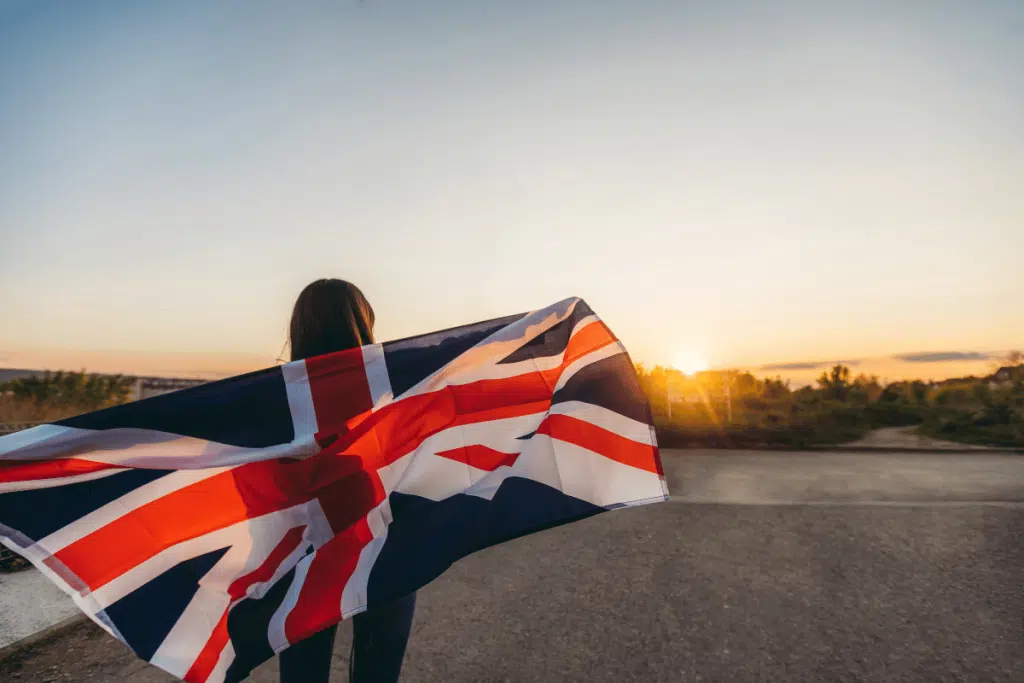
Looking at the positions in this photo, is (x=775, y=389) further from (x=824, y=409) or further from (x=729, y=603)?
(x=729, y=603)

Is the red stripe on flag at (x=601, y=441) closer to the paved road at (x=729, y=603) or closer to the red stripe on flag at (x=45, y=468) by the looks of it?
the paved road at (x=729, y=603)

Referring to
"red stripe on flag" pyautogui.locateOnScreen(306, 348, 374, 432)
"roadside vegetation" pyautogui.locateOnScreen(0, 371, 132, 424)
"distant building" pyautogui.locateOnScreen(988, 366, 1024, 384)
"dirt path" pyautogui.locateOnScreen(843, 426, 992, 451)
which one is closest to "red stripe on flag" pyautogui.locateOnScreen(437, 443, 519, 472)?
"red stripe on flag" pyautogui.locateOnScreen(306, 348, 374, 432)

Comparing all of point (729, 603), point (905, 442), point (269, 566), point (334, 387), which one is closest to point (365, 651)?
point (269, 566)

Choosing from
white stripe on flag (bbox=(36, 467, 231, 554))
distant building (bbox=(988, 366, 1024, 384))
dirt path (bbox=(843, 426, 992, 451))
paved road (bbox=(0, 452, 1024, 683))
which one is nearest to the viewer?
white stripe on flag (bbox=(36, 467, 231, 554))

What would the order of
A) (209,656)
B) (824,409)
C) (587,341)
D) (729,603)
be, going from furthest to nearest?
(824,409) → (729,603) → (587,341) → (209,656)

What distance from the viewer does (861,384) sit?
26641 mm

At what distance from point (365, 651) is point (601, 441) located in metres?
1.35

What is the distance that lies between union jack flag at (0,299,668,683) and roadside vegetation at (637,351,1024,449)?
893 cm

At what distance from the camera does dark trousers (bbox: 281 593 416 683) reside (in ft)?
7.39

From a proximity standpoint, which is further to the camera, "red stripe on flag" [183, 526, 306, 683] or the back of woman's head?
the back of woman's head

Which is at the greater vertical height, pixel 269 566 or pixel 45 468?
pixel 45 468

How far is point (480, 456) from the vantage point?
2.79 metres

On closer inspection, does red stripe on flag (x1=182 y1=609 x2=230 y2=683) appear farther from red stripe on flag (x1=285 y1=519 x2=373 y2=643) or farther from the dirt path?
the dirt path

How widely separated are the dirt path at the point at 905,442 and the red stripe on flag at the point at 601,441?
41.1 feet
